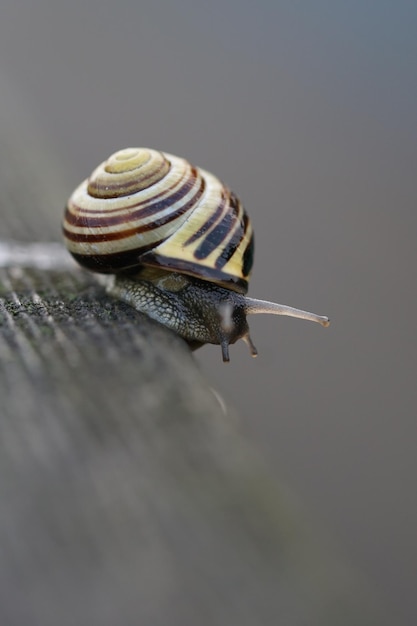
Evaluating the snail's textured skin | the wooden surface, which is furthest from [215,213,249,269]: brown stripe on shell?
the wooden surface

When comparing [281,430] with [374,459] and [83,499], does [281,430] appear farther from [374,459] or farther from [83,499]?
[83,499]

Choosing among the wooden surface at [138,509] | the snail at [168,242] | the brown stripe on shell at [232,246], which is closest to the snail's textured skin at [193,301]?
the snail at [168,242]

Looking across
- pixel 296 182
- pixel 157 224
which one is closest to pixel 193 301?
pixel 157 224

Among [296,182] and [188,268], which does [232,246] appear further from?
[296,182]

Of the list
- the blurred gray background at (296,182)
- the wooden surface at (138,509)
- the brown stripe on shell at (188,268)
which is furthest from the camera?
the blurred gray background at (296,182)

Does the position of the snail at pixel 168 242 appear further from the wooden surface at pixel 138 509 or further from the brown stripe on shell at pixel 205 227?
the wooden surface at pixel 138 509

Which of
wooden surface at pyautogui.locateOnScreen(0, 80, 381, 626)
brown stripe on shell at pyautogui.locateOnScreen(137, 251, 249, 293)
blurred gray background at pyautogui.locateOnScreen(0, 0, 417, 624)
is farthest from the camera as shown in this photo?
blurred gray background at pyautogui.locateOnScreen(0, 0, 417, 624)

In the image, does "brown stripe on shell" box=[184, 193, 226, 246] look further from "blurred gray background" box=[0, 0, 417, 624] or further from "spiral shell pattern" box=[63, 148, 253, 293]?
"blurred gray background" box=[0, 0, 417, 624]
